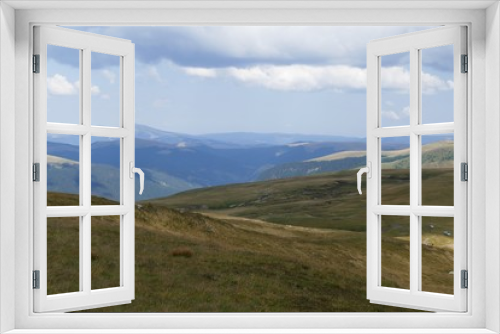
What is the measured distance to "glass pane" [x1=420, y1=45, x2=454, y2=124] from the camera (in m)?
3.23

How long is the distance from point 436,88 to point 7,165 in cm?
338

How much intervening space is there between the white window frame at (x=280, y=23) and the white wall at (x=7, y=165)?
0.01 metres

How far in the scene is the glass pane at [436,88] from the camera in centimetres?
323

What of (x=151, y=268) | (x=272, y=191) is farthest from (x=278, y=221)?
(x=151, y=268)

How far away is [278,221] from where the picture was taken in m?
13.1

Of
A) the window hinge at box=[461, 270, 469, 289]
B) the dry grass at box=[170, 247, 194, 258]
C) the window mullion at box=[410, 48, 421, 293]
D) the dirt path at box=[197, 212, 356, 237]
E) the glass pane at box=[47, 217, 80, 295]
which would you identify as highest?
the window mullion at box=[410, 48, 421, 293]

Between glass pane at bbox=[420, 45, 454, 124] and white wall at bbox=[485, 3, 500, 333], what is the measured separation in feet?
1.03

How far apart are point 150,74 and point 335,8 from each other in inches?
359

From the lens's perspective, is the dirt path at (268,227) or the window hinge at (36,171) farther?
the dirt path at (268,227)

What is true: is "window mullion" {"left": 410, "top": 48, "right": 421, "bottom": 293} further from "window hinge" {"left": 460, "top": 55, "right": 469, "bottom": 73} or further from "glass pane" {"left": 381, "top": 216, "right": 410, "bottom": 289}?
"glass pane" {"left": 381, "top": 216, "right": 410, "bottom": 289}

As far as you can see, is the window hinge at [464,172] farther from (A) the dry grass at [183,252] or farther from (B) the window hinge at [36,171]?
(A) the dry grass at [183,252]

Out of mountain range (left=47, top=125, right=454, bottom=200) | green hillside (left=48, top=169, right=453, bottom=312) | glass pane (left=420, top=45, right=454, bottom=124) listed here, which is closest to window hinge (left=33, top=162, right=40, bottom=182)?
glass pane (left=420, top=45, right=454, bottom=124)

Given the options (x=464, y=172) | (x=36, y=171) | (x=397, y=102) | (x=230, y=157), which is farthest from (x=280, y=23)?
(x=230, y=157)

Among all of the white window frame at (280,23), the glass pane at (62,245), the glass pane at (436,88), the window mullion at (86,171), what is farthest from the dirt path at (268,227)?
the white window frame at (280,23)
